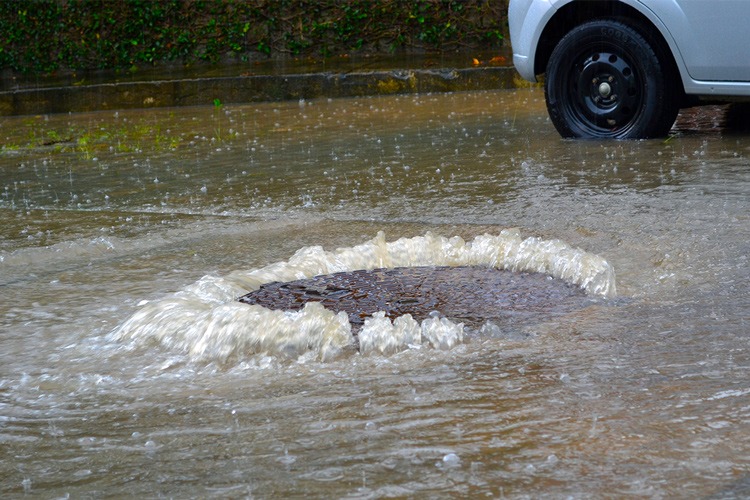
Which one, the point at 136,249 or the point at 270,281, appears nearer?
the point at 270,281

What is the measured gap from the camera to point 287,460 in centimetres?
199

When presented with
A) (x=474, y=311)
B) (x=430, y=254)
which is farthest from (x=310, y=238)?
(x=474, y=311)

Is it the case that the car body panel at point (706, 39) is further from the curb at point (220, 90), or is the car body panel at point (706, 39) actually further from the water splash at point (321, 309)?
the curb at point (220, 90)

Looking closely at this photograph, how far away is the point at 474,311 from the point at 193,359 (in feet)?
2.68

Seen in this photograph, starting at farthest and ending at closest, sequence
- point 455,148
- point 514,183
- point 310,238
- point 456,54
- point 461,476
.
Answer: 1. point 456,54
2. point 455,148
3. point 514,183
4. point 310,238
5. point 461,476

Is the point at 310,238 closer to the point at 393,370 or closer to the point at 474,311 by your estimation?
the point at 474,311

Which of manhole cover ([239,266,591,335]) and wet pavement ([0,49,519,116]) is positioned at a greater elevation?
wet pavement ([0,49,519,116])

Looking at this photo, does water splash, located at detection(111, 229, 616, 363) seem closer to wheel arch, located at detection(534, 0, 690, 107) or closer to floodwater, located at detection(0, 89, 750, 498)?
floodwater, located at detection(0, 89, 750, 498)

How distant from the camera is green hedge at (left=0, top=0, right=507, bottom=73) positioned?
40.5 ft

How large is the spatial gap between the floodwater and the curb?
16.5 ft

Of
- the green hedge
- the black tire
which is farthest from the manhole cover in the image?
the green hedge

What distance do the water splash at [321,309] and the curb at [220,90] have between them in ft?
23.9

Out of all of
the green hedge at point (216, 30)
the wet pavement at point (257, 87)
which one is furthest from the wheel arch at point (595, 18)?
the green hedge at point (216, 30)

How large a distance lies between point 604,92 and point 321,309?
424 centimetres
